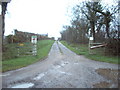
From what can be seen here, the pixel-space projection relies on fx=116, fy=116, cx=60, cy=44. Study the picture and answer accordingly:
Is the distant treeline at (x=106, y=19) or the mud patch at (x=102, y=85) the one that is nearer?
the mud patch at (x=102, y=85)

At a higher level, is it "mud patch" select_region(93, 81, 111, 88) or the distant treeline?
the distant treeline

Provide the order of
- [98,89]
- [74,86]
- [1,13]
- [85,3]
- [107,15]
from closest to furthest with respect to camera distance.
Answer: [98,89], [74,86], [1,13], [107,15], [85,3]

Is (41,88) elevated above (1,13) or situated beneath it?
situated beneath

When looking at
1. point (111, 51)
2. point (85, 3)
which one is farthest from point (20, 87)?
point (85, 3)

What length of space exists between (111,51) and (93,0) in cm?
775

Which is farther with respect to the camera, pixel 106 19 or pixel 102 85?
pixel 106 19

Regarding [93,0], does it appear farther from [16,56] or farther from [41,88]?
[41,88]

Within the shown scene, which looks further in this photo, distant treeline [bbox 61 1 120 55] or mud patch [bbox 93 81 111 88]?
distant treeline [bbox 61 1 120 55]

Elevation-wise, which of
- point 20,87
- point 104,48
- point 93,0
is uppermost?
point 93,0

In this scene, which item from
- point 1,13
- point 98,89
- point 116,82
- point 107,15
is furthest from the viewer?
point 107,15

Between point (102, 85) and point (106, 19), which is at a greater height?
point (106, 19)

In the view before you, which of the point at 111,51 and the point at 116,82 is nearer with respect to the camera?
the point at 116,82

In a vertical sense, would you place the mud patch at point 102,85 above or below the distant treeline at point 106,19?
below

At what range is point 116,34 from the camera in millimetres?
11984
